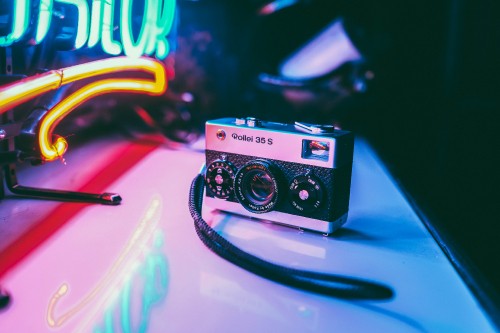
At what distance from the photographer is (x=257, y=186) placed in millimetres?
926

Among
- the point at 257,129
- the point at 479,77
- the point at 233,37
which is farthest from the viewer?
the point at 233,37

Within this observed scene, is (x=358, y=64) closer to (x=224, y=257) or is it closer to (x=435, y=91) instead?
(x=435, y=91)

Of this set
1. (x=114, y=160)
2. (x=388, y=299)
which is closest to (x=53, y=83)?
(x=114, y=160)

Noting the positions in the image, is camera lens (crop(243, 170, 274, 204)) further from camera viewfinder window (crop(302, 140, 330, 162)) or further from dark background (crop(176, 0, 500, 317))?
dark background (crop(176, 0, 500, 317))

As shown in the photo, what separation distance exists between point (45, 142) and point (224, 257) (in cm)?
49

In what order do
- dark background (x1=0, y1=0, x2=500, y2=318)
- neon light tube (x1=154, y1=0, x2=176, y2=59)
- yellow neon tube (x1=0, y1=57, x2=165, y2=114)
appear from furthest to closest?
dark background (x1=0, y1=0, x2=500, y2=318)
neon light tube (x1=154, y1=0, x2=176, y2=59)
yellow neon tube (x1=0, y1=57, x2=165, y2=114)

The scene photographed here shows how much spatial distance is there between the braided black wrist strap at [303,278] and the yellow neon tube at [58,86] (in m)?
0.44

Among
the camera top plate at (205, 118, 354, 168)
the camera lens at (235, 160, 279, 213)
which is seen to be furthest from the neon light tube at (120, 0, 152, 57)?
the camera lens at (235, 160, 279, 213)

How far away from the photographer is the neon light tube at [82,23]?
3.10 ft

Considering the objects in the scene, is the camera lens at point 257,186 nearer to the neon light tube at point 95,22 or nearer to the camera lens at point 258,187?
→ the camera lens at point 258,187

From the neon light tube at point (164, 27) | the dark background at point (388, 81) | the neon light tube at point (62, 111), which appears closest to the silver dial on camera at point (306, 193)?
the neon light tube at point (62, 111)

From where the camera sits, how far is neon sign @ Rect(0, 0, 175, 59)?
83cm

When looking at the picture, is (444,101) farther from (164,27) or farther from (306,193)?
(306,193)

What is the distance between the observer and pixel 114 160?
4.55 ft
